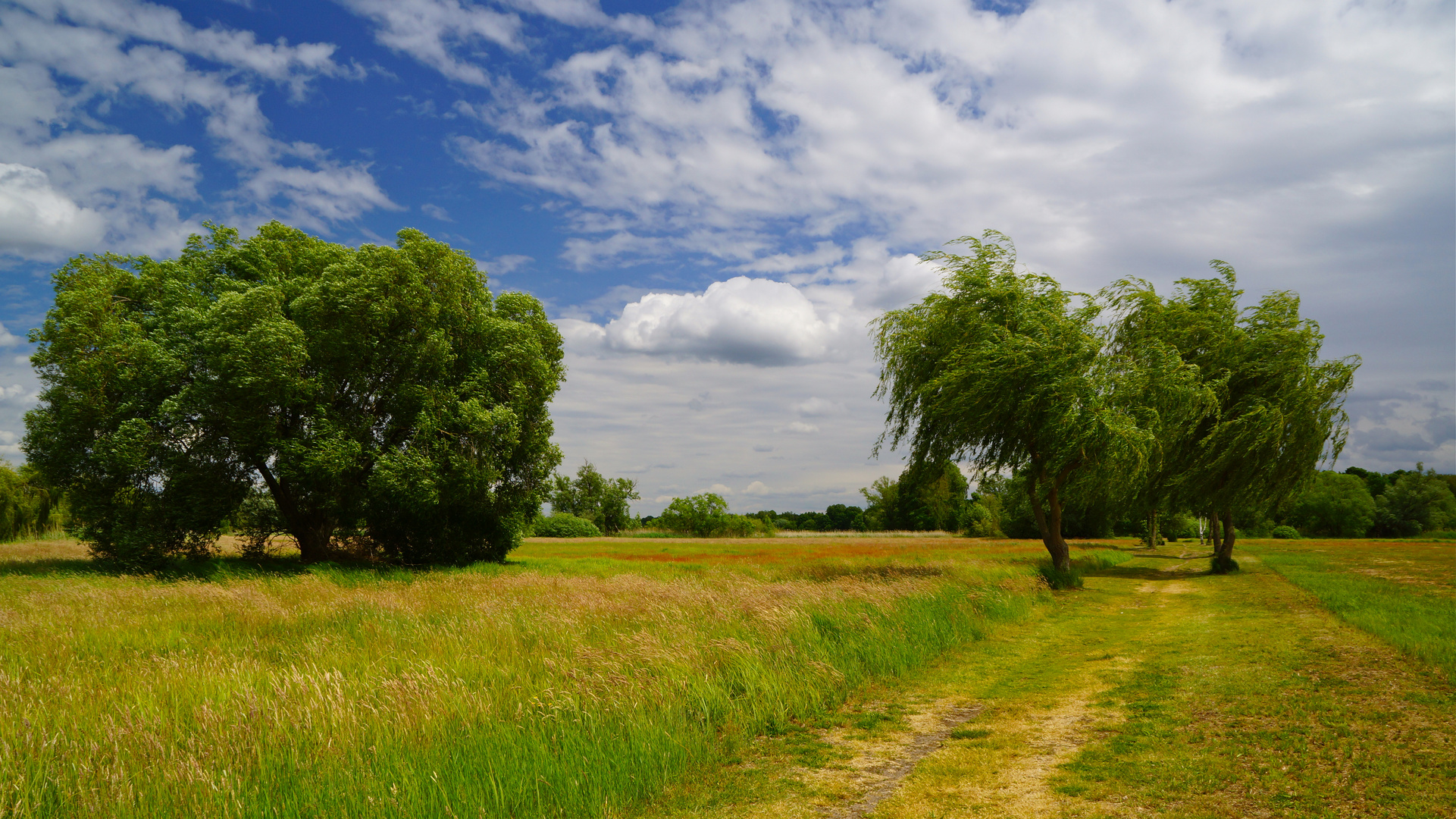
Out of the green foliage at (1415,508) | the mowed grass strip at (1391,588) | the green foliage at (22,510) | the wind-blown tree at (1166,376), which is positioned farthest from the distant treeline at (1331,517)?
the green foliage at (22,510)

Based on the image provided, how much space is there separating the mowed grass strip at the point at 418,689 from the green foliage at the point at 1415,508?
285 feet

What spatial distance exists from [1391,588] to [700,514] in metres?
73.8

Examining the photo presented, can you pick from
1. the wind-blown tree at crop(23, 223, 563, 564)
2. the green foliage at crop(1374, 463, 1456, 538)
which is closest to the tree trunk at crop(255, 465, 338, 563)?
the wind-blown tree at crop(23, 223, 563, 564)

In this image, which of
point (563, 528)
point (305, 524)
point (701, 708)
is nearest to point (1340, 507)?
point (563, 528)

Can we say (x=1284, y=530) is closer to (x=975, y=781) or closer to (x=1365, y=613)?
(x=1365, y=613)

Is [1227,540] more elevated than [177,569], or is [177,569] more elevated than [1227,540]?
[1227,540]

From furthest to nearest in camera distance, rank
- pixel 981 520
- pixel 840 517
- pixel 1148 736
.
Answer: pixel 840 517 < pixel 981 520 < pixel 1148 736

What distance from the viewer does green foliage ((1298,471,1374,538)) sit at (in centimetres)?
7181

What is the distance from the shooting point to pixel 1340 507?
72750mm

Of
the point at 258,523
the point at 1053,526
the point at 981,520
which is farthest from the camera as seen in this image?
the point at 981,520

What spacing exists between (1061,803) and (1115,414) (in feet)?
62.5

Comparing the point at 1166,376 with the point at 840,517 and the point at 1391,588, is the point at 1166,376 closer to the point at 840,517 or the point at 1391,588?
the point at 1391,588

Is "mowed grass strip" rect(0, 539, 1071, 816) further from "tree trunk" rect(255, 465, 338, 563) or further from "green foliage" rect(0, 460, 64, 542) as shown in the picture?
"green foliage" rect(0, 460, 64, 542)

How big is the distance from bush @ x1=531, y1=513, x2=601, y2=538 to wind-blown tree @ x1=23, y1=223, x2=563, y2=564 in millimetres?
63730
